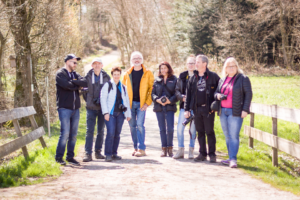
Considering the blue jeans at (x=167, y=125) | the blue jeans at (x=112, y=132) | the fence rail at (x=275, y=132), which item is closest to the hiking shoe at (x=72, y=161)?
the blue jeans at (x=112, y=132)

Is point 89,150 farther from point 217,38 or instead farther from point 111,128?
point 217,38

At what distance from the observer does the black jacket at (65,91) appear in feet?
20.1

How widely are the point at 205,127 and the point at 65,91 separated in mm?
2843

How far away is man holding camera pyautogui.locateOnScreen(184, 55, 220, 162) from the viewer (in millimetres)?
6488

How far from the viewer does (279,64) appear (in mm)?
27109

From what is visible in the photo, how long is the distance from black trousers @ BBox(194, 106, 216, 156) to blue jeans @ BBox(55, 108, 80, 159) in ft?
8.02

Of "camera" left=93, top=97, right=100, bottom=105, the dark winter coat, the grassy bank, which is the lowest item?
Answer: the grassy bank

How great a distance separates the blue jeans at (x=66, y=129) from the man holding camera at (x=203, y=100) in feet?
7.56

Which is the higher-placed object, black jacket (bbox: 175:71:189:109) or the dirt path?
black jacket (bbox: 175:71:189:109)

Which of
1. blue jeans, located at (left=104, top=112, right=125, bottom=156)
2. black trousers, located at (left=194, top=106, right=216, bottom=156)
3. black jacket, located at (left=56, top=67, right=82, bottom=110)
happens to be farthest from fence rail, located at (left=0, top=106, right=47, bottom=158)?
black trousers, located at (left=194, top=106, right=216, bottom=156)

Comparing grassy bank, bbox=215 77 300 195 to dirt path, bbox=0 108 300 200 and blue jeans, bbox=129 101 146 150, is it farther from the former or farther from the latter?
blue jeans, bbox=129 101 146 150

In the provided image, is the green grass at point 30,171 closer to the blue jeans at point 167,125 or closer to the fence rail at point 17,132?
the fence rail at point 17,132

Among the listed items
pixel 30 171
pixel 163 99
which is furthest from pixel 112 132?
pixel 30 171

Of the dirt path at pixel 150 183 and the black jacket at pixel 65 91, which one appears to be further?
the black jacket at pixel 65 91
